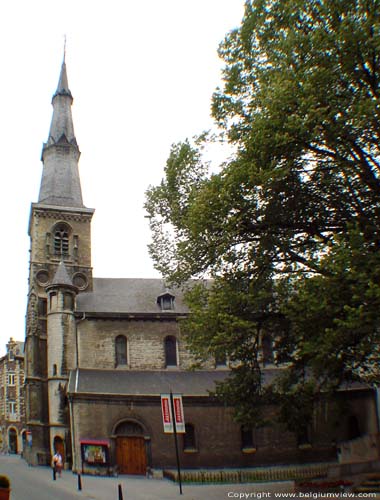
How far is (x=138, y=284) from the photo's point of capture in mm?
41438

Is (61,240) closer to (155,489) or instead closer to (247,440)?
(247,440)

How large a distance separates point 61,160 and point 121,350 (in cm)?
1832

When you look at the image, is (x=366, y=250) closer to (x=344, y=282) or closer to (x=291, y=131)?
(x=344, y=282)

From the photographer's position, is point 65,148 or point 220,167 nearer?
point 220,167

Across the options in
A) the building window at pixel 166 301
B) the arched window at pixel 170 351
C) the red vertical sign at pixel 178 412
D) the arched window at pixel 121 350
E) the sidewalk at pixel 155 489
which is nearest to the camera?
the sidewalk at pixel 155 489

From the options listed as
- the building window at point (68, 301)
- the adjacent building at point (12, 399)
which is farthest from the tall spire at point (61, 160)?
the adjacent building at point (12, 399)

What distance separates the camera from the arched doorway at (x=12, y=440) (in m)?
59.6

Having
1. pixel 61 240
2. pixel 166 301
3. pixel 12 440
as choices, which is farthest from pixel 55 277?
pixel 12 440

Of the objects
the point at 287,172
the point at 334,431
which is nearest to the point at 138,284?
the point at 334,431

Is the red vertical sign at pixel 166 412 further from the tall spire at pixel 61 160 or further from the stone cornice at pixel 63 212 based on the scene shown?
the tall spire at pixel 61 160

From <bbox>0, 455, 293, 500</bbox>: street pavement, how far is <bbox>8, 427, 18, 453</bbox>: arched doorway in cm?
3534

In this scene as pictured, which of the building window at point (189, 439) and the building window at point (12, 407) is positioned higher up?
the building window at point (12, 407)

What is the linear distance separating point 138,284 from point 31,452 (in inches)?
558

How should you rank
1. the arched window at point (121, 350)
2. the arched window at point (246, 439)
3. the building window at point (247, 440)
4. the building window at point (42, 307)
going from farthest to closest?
the building window at point (42, 307)
the arched window at point (121, 350)
the arched window at point (246, 439)
the building window at point (247, 440)
